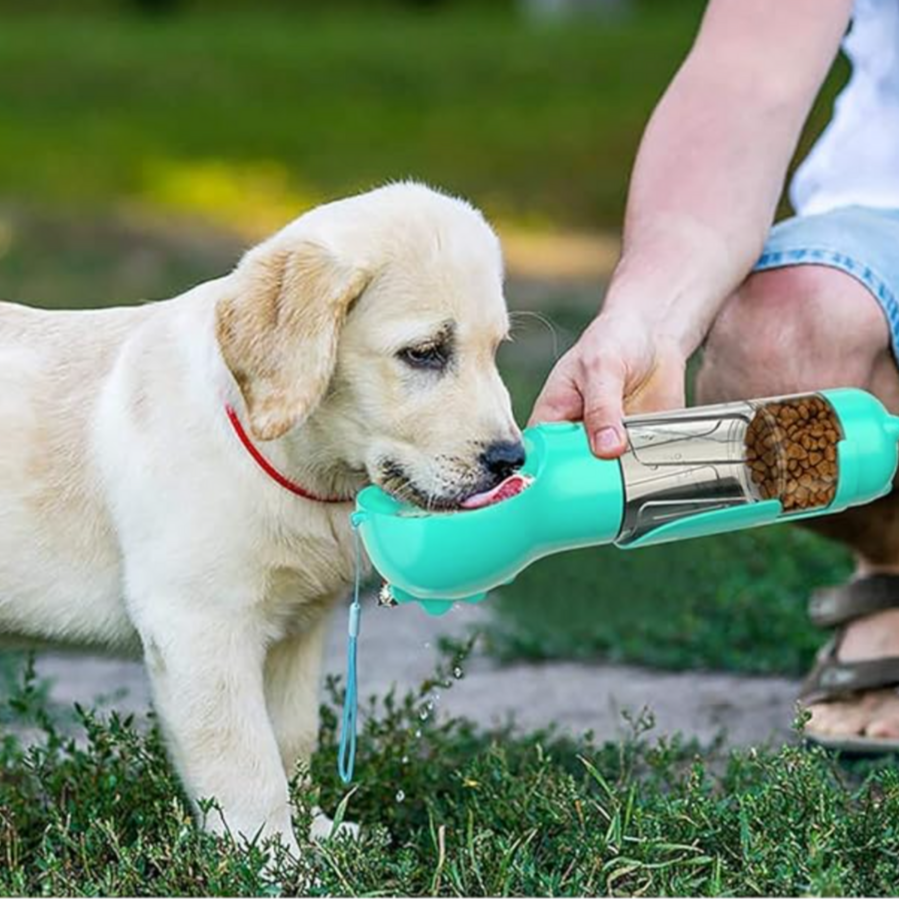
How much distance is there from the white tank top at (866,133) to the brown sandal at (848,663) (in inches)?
28.1

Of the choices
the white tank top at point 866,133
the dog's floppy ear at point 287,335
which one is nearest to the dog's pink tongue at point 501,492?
the dog's floppy ear at point 287,335

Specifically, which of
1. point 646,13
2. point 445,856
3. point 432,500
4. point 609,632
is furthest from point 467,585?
point 646,13

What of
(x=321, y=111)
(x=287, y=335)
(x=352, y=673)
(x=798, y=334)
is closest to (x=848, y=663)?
(x=798, y=334)

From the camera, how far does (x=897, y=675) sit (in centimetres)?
382

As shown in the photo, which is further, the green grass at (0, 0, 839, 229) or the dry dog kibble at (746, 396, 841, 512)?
the green grass at (0, 0, 839, 229)

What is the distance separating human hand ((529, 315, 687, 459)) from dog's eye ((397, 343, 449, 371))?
231mm

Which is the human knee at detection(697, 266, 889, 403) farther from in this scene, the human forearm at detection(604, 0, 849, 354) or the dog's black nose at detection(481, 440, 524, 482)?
the dog's black nose at detection(481, 440, 524, 482)

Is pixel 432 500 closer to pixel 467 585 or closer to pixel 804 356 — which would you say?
pixel 467 585

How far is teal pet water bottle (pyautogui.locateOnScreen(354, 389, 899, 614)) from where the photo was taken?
2812mm

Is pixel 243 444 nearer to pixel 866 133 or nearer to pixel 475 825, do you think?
pixel 475 825

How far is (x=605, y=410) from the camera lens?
115 inches

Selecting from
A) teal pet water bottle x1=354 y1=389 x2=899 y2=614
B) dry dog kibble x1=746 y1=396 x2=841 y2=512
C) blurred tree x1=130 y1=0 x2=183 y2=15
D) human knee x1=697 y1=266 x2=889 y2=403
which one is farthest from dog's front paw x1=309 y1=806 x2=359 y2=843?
blurred tree x1=130 y1=0 x2=183 y2=15

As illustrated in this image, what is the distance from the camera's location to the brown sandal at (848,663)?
148 inches

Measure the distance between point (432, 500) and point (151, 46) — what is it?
15.7 meters
